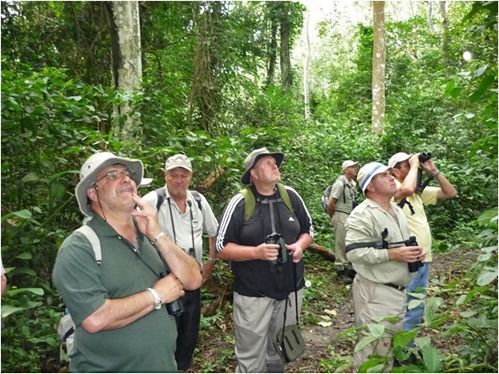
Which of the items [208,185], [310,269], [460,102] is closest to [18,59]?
[208,185]

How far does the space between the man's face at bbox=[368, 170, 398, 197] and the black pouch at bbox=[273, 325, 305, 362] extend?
141 centimetres

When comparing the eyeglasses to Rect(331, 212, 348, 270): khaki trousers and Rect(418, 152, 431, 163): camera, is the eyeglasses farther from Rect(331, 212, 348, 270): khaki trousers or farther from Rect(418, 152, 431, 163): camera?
Rect(331, 212, 348, 270): khaki trousers

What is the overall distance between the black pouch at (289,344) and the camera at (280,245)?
0.64 metres

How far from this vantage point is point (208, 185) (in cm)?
577

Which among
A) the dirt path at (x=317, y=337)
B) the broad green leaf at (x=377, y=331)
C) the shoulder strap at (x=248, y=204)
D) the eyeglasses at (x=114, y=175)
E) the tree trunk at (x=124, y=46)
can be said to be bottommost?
the dirt path at (x=317, y=337)

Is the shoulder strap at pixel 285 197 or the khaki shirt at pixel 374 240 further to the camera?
the shoulder strap at pixel 285 197

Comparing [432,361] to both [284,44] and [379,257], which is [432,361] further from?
[284,44]

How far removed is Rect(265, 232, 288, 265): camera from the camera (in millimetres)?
3652

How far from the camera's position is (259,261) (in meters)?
3.79

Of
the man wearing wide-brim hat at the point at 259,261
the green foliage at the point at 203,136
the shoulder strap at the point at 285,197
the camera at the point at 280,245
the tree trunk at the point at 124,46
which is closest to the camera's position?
the green foliage at the point at 203,136

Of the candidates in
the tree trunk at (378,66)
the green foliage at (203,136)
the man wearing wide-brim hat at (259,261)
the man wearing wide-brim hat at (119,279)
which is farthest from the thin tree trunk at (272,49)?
the man wearing wide-brim hat at (119,279)

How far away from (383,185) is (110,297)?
7.94ft

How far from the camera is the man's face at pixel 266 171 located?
152 inches

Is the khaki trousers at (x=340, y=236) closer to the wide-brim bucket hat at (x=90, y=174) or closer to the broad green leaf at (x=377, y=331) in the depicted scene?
the broad green leaf at (x=377, y=331)
